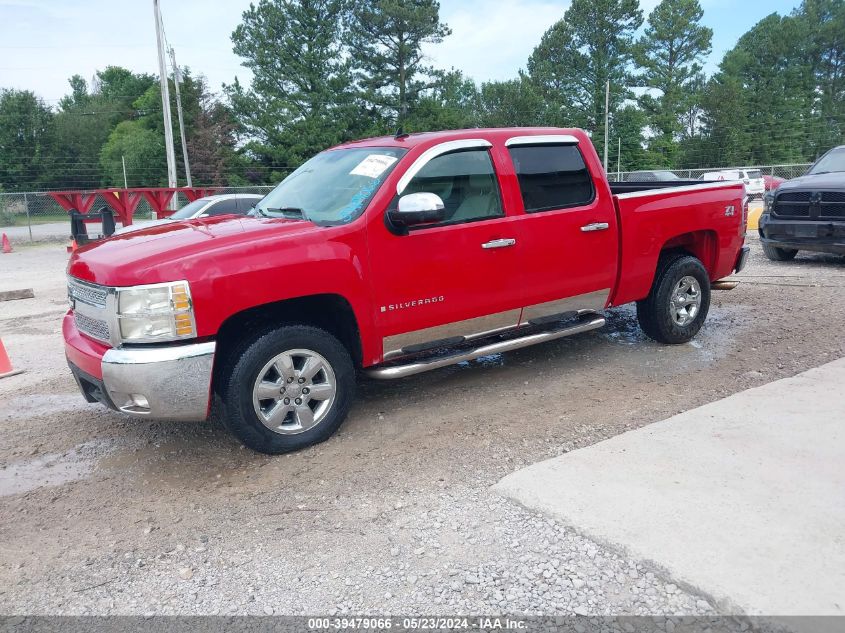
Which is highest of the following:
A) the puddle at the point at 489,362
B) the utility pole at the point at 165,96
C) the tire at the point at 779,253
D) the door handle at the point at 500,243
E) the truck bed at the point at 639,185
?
the utility pole at the point at 165,96

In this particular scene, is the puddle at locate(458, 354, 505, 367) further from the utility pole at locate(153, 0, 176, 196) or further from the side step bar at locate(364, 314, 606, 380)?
the utility pole at locate(153, 0, 176, 196)

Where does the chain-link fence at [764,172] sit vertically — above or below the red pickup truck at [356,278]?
above

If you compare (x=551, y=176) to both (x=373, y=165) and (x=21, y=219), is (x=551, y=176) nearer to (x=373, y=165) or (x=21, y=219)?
(x=373, y=165)

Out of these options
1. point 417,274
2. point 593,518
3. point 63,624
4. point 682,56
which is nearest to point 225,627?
point 63,624

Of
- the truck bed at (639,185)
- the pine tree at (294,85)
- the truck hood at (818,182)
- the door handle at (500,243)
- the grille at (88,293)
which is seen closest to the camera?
the grille at (88,293)

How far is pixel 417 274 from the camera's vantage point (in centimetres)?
470

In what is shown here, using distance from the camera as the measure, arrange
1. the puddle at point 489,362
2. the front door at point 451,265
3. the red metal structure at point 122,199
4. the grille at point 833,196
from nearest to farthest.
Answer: the front door at point 451,265
the puddle at point 489,362
the grille at point 833,196
the red metal structure at point 122,199

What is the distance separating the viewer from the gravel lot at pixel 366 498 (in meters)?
3.01

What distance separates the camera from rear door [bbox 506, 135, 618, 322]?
17.4ft

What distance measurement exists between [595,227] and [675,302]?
1400 millimetres

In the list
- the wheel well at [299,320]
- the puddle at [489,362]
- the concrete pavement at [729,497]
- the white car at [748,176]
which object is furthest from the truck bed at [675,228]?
the white car at [748,176]

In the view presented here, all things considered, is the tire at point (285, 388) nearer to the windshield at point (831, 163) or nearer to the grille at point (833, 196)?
the grille at point (833, 196)

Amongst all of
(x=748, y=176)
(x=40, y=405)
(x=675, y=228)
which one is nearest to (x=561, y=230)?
(x=675, y=228)

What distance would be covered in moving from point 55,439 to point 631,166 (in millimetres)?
52535
